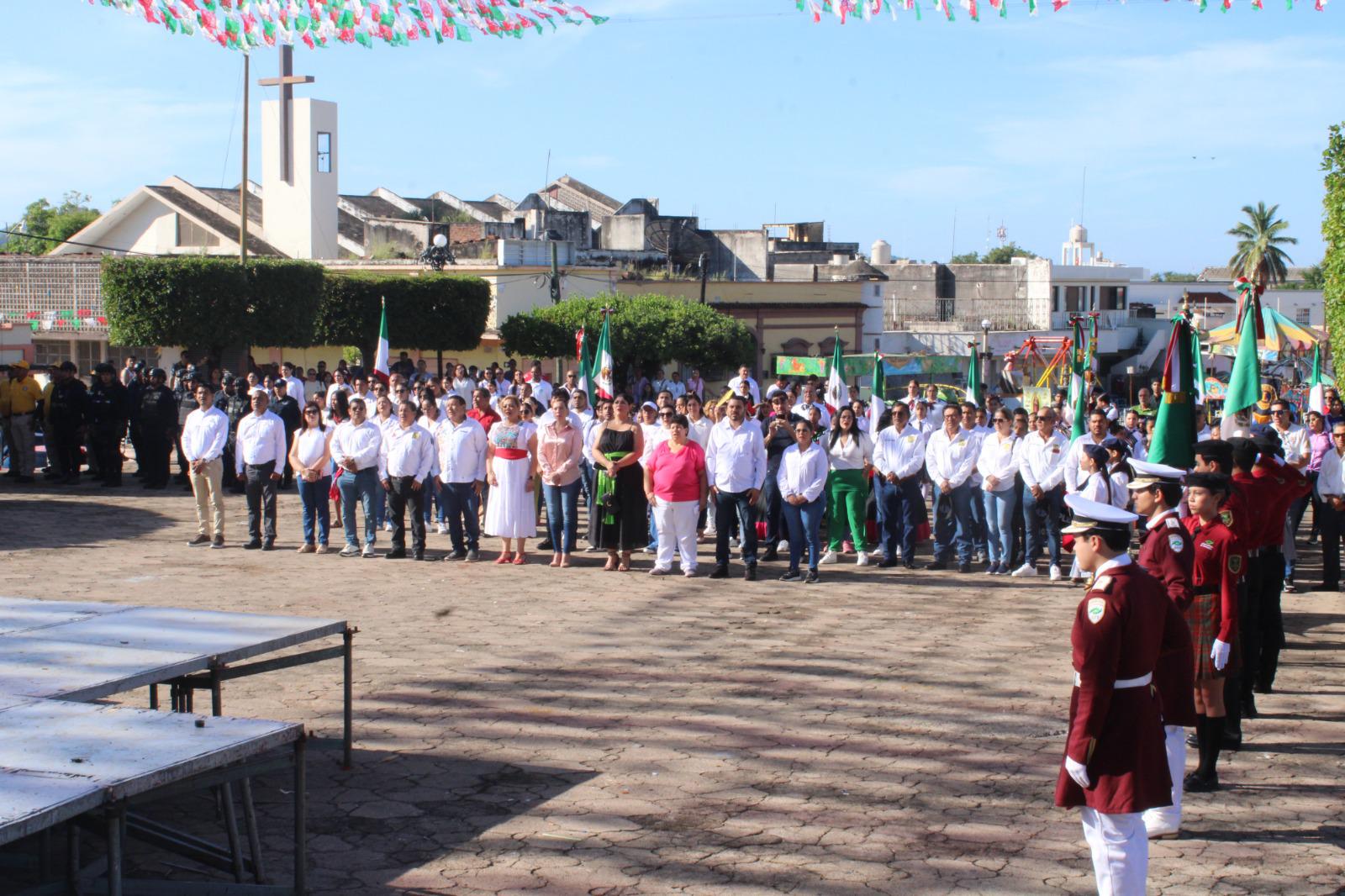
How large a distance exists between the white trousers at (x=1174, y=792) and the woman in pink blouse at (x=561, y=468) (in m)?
7.80

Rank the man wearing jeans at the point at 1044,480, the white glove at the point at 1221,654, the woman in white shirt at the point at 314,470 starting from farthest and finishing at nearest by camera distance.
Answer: the woman in white shirt at the point at 314,470 → the man wearing jeans at the point at 1044,480 → the white glove at the point at 1221,654

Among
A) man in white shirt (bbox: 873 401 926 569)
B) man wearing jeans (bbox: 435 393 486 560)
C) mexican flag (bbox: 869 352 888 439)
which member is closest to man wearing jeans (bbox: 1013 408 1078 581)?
man in white shirt (bbox: 873 401 926 569)

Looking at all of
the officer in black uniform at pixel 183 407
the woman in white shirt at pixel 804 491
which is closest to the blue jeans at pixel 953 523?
the woman in white shirt at pixel 804 491

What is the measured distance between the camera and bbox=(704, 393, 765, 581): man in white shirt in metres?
12.9

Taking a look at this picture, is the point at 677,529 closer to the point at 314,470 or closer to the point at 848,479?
the point at 848,479

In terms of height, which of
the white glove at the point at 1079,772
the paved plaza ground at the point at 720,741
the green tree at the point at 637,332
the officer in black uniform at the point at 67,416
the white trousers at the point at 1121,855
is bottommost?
the paved plaza ground at the point at 720,741

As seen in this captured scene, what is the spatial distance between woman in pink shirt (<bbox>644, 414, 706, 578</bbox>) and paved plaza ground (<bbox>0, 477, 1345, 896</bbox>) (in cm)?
35

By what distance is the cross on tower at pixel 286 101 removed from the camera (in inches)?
1671

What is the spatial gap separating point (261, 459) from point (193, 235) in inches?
1454

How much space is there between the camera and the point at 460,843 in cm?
597

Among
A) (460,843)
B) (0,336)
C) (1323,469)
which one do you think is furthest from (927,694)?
(0,336)

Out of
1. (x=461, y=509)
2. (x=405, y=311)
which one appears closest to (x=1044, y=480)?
(x=461, y=509)

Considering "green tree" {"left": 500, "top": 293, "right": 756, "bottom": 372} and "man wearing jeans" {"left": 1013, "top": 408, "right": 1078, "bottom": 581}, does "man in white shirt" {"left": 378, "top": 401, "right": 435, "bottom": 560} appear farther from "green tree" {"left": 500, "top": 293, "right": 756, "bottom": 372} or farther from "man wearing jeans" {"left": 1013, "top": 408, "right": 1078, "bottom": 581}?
"green tree" {"left": 500, "top": 293, "right": 756, "bottom": 372}

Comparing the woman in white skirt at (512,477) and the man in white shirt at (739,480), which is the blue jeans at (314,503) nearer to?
the woman in white skirt at (512,477)
